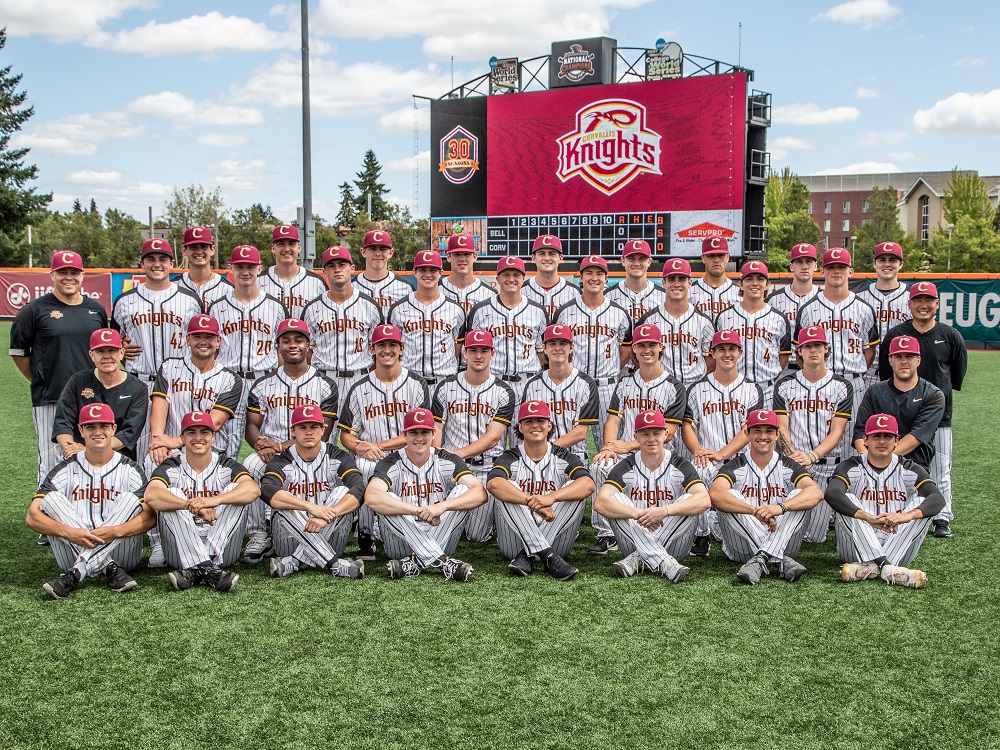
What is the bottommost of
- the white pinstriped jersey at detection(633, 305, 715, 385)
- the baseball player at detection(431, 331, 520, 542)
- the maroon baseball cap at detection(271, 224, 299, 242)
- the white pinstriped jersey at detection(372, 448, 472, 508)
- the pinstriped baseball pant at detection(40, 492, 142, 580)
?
the pinstriped baseball pant at detection(40, 492, 142, 580)

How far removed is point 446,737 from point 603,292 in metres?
4.17

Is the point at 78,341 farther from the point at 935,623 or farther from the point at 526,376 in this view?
the point at 935,623

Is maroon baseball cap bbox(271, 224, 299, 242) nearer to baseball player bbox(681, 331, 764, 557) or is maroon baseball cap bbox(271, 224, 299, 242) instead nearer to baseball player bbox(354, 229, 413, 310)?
baseball player bbox(354, 229, 413, 310)

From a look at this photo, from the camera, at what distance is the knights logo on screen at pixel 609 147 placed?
2355cm

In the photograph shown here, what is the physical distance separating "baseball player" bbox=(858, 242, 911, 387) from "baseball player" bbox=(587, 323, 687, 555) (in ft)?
5.97

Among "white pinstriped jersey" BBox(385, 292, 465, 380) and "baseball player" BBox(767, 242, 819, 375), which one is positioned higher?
"baseball player" BBox(767, 242, 819, 375)

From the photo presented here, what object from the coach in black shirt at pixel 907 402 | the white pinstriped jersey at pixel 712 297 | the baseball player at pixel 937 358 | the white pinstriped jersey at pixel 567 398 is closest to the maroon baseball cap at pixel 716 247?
the white pinstriped jersey at pixel 712 297

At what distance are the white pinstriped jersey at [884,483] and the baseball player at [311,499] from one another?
3126 mm

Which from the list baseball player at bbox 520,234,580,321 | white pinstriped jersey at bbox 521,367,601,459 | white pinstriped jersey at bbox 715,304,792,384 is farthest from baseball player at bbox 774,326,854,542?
baseball player at bbox 520,234,580,321

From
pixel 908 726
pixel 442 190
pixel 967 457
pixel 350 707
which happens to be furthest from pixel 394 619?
pixel 442 190

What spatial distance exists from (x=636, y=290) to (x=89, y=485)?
4248mm

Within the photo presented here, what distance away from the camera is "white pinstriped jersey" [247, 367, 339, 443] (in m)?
6.44

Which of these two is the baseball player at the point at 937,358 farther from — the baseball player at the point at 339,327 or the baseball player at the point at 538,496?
the baseball player at the point at 339,327

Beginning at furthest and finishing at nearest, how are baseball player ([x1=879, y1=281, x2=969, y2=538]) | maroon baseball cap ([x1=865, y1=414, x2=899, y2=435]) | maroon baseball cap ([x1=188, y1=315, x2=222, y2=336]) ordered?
baseball player ([x1=879, y1=281, x2=969, y2=538])
maroon baseball cap ([x1=188, y1=315, x2=222, y2=336])
maroon baseball cap ([x1=865, y1=414, x2=899, y2=435])
